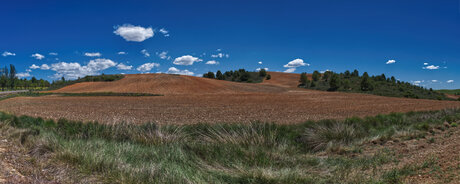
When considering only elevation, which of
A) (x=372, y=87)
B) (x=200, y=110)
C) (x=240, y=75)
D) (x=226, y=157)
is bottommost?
(x=200, y=110)

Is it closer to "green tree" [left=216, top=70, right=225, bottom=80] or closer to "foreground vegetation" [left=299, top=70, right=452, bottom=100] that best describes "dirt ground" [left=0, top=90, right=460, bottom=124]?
"foreground vegetation" [left=299, top=70, right=452, bottom=100]

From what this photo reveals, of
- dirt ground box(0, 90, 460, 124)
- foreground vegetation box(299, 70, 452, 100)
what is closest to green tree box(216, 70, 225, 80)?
foreground vegetation box(299, 70, 452, 100)

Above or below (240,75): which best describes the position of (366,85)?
below

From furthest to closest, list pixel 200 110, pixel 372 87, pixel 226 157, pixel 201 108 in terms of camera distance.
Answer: pixel 372 87, pixel 201 108, pixel 200 110, pixel 226 157

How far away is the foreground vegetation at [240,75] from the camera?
103 meters

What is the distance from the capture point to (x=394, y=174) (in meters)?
4.69

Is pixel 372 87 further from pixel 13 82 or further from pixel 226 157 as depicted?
pixel 13 82

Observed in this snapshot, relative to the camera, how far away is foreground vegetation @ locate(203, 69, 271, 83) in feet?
337

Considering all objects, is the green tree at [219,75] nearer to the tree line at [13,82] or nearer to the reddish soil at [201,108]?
the reddish soil at [201,108]

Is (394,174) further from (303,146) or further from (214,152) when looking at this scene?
(303,146)

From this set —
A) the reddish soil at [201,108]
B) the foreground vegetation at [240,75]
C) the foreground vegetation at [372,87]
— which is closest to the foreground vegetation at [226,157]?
the reddish soil at [201,108]

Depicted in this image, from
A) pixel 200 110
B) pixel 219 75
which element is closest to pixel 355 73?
pixel 219 75

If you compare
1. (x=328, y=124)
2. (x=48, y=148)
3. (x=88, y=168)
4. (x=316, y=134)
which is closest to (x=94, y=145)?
(x=48, y=148)

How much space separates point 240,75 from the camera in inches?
4117
